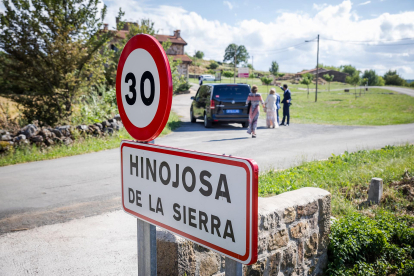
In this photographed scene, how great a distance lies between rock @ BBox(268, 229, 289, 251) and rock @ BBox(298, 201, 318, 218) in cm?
29

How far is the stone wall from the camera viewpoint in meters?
2.58

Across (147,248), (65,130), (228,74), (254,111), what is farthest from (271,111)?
(228,74)

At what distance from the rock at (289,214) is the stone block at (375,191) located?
2.40 meters

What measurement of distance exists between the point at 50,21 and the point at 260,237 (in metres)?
11.0

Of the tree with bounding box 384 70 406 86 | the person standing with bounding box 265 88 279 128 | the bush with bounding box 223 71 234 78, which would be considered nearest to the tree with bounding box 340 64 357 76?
the tree with bounding box 384 70 406 86

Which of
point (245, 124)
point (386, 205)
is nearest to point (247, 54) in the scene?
point (245, 124)

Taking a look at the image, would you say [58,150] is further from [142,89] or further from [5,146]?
[142,89]

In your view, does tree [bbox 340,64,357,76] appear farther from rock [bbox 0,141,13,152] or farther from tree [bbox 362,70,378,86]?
rock [bbox 0,141,13,152]

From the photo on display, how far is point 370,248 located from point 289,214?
1510mm

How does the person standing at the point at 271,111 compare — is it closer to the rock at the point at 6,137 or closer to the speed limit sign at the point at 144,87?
the rock at the point at 6,137

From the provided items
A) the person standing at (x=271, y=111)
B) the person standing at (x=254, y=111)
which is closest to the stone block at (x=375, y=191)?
the person standing at (x=254, y=111)

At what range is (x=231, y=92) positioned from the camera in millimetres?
14383

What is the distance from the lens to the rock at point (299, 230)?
3.41 m

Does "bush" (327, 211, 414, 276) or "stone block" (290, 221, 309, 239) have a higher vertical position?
"stone block" (290, 221, 309, 239)
